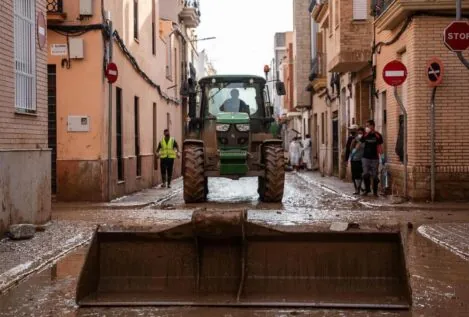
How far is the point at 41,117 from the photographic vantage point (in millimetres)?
11969

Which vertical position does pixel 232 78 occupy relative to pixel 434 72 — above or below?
above

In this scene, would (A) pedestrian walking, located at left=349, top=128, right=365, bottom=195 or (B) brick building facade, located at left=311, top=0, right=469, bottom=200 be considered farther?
(A) pedestrian walking, located at left=349, top=128, right=365, bottom=195

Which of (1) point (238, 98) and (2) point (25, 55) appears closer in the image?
(2) point (25, 55)

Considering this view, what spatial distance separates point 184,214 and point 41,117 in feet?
9.67

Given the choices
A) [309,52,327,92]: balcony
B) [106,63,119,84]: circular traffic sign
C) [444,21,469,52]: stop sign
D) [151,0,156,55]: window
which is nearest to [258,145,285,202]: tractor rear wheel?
[106,63,119,84]: circular traffic sign

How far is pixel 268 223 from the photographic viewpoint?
1048 cm

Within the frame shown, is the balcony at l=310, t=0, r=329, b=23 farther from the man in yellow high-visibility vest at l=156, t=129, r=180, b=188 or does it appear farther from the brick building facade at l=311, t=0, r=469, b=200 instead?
the man in yellow high-visibility vest at l=156, t=129, r=180, b=188

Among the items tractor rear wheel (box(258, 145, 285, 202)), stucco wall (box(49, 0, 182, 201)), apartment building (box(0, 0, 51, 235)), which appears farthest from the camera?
stucco wall (box(49, 0, 182, 201))

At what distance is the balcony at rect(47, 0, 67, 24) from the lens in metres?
15.8

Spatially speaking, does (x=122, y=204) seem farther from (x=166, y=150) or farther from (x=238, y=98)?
(x=166, y=150)

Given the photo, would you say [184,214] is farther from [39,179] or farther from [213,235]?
[213,235]

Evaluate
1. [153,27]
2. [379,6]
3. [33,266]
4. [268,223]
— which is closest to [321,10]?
[153,27]

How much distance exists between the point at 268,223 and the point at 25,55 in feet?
14.2

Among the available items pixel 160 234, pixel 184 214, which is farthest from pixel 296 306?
pixel 184 214
